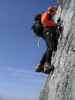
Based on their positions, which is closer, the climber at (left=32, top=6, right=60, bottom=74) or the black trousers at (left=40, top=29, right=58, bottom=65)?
the climber at (left=32, top=6, right=60, bottom=74)

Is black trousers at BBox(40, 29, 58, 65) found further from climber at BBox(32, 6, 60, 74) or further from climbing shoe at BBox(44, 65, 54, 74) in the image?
climbing shoe at BBox(44, 65, 54, 74)

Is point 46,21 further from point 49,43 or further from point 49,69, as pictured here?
point 49,69

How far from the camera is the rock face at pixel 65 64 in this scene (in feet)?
59.4

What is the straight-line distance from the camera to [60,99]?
60.6 feet

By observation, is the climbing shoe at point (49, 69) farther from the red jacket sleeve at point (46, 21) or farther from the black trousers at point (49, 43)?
the red jacket sleeve at point (46, 21)

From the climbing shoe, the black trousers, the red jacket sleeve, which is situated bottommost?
→ the climbing shoe

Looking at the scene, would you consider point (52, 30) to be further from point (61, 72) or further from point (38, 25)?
point (61, 72)

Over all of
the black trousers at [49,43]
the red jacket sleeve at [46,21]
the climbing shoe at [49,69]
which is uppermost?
the red jacket sleeve at [46,21]

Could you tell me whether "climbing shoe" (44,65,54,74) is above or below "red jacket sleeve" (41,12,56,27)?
below

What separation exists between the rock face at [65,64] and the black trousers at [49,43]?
0.40 meters

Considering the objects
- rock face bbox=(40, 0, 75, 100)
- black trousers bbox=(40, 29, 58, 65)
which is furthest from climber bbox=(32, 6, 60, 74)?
rock face bbox=(40, 0, 75, 100)

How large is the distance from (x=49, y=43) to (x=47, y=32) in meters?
0.67

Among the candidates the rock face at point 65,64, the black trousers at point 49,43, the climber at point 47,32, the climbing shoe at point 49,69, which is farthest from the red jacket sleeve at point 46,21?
the climbing shoe at point 49,69

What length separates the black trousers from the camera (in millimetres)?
20266
